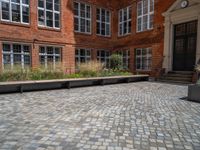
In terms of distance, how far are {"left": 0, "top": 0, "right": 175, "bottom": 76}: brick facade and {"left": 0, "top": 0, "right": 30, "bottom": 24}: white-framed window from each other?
319 millimetres

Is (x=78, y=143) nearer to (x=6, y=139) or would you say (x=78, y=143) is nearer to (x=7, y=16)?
(x=6, y=139)

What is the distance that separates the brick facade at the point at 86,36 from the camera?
1328 centimetres

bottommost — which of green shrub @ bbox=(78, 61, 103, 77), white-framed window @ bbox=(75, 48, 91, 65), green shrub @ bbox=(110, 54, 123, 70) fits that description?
green shrub @ bbox=(78, 61, 103, 77)

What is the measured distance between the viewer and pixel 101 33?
1808 centimetres

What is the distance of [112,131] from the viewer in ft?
12.1

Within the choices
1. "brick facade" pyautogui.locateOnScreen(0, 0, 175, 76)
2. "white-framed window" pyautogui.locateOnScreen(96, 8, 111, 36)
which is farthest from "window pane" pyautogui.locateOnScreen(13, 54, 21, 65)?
"white-framed window" pyautogui.locateOnScreen(96, 8, 111, 36)

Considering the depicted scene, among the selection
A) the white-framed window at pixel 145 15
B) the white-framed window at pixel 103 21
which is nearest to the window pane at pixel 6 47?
the white-framed window at pixel 103 21

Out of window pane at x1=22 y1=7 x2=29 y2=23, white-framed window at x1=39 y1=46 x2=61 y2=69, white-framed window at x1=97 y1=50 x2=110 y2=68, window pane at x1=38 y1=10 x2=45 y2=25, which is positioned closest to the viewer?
window pane at x1=22 y1=7 x2=29 y2=23

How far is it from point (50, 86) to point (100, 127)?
19.2 ft

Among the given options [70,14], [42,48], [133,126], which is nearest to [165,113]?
[133,126]

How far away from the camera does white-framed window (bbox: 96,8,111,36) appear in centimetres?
1767

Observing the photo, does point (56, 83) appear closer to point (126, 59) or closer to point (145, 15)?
point (126, 59)

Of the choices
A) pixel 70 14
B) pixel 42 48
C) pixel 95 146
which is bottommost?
pixel 95 146

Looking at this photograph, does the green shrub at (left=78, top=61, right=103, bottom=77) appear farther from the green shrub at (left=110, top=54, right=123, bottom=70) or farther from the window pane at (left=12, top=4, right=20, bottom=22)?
the window pane at (left=12, top=4, right=20, bottom=22)
